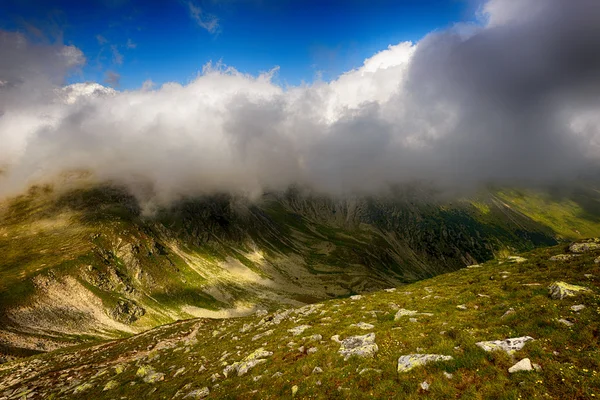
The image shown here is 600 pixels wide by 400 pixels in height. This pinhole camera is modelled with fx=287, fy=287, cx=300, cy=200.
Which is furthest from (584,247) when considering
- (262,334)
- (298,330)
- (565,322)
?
(262,334)

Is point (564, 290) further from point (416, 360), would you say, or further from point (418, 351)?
point (416, 360)

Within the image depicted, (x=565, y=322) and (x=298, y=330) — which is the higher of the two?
(x=565, y=322)

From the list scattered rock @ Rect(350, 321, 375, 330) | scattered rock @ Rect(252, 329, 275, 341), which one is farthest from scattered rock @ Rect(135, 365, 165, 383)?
scattered rock @ Rect(350, 321, 375, 330)

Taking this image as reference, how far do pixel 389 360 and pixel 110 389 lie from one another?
1162 inches

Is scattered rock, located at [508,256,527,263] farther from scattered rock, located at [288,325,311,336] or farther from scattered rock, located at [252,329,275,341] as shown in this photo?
scattered rock, located at [252,329,275,341]

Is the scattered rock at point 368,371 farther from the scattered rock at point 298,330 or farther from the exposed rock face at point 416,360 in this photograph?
the scattered rock at point 298,330

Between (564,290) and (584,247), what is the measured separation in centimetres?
1950

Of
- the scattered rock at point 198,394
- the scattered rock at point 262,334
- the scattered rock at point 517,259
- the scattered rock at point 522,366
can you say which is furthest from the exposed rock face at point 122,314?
the scattered rock at point 522,366

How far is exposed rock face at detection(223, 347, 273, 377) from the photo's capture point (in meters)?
24.4

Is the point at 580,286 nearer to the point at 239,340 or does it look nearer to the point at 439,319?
the point at 439,319

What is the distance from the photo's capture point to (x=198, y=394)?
22219 millimetres

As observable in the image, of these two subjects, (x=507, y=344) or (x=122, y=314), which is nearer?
(x=507, y=344)

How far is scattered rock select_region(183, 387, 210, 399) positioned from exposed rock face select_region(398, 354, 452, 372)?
49.3ft

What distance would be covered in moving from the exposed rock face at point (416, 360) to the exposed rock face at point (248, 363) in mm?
12598
